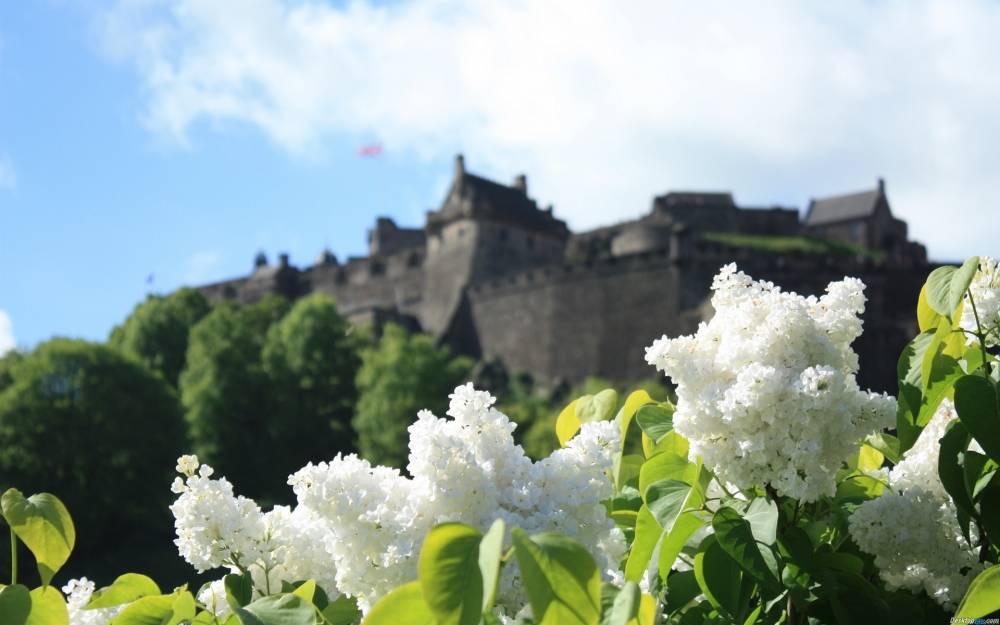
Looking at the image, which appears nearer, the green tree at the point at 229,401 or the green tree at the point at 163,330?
the green tree at the point at 229,401

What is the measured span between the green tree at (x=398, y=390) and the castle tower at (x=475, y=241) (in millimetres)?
6587

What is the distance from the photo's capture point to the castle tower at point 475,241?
67812 mm

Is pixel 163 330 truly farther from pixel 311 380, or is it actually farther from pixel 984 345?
pixel 984 345

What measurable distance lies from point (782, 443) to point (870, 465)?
1192mm

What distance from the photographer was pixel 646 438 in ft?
14.2

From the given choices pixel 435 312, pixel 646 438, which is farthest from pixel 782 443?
pixel 435 312

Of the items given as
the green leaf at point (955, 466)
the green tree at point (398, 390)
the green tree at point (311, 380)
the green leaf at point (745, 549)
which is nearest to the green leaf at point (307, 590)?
the green leaf at point (745, 549)

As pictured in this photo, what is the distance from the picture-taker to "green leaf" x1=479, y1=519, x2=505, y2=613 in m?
2.75

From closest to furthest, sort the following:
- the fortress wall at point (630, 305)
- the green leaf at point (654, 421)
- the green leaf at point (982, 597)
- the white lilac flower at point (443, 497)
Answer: the green leaf at point (982, 597) → the white lilac flower at point (443, 497) → the green leaf at point (654, 421) → the fortress wall at point (630, 305)

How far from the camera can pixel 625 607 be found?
3010 millimetres

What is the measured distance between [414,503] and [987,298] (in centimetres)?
169

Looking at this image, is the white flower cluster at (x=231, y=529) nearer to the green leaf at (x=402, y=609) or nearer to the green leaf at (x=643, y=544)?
the green leaf at (x=402, y=609)

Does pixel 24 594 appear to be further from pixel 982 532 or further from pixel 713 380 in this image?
pixel 982 532

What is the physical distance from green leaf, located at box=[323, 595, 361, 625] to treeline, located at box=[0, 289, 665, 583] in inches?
1460
